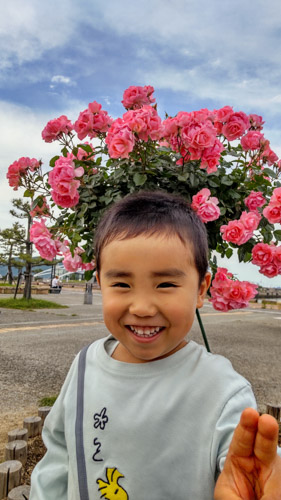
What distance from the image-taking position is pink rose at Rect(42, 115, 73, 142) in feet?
8.02

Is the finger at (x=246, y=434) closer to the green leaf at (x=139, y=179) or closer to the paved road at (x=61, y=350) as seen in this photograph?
the green leaf at (x=139, y=179)

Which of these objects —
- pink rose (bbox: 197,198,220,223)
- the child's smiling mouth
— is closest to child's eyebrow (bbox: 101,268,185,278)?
the child's smiling mouth

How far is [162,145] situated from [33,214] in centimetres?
101

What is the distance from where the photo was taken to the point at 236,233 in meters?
2.02

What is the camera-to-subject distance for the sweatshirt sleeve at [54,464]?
3.79ft

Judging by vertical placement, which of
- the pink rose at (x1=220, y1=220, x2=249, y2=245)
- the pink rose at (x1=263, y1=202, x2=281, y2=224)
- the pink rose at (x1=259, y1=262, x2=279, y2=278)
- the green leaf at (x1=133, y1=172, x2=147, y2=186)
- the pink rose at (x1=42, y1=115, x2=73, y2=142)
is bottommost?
the pink rose at (x1=259, y1=262, x2=279, y2=278)

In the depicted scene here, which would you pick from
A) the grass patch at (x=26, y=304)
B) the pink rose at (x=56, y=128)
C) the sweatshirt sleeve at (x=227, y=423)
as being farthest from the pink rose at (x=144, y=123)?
the grass patch at (x=26, y=304)

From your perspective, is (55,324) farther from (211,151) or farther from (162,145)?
(211,151)

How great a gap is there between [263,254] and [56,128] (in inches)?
59.2

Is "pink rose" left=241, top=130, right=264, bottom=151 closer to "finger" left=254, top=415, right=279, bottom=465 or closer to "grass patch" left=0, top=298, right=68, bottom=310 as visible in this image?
"finger" left=254, top=415, right=279, bottom=465

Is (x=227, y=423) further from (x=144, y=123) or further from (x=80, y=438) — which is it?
(x=144, y=123)

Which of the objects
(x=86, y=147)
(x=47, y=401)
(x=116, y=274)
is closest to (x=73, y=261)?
(x=86, y=147)

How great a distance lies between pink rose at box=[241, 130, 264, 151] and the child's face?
1640 millimetres

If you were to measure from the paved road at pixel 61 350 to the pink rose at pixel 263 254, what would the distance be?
230cm
